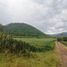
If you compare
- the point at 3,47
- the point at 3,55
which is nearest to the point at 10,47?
the point at 3,47

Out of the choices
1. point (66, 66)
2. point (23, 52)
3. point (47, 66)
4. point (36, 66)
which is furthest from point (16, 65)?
point (23, 52)

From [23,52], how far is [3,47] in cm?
278

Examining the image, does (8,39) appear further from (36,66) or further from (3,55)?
(36,66)

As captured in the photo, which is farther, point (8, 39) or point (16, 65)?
point (8, 39)

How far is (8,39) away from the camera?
30.1m

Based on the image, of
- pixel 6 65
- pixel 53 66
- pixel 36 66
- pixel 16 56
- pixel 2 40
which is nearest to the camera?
pixel 6 65

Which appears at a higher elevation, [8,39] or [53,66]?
[8,39]

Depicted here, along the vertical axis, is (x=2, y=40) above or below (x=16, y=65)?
above

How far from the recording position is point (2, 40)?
93.4 ft

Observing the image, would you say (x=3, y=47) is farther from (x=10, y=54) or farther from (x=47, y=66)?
(x=47, y=66)

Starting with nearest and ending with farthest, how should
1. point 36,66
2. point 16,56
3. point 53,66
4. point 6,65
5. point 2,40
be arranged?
point 6,65 < point 36,66 < point 53,66 < point 16,56 < point 2,40

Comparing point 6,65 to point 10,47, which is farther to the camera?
point 10,47

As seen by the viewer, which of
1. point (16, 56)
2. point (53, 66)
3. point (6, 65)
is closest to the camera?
point (6, 65)

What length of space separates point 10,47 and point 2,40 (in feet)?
4.54
